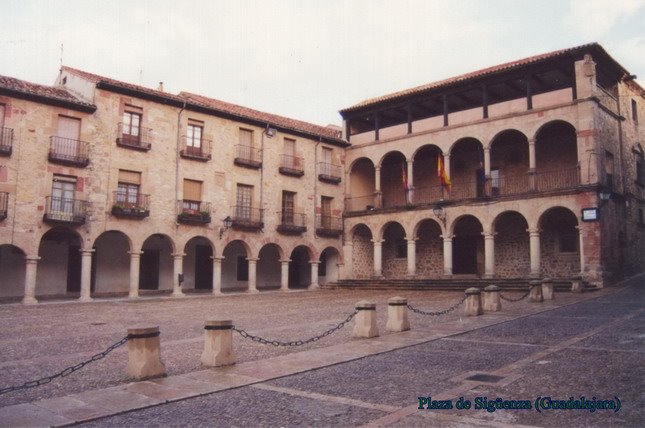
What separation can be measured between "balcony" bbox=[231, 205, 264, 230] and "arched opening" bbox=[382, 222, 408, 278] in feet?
24.5

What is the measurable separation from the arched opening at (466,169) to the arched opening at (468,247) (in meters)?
1.41

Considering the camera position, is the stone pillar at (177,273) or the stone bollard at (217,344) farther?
the stone pillar at (177,273)

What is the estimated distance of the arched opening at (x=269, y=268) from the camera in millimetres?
28016

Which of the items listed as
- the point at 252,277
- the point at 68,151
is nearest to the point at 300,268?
the point at 252,277

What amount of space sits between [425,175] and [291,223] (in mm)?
8092

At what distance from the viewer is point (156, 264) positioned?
78.2ft

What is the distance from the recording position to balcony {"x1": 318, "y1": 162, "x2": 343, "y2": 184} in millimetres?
27938

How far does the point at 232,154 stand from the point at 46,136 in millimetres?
7925

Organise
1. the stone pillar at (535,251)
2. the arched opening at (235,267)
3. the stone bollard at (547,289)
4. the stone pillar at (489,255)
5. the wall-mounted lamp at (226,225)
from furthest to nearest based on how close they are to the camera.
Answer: the arched opening at (235,267) < the wall-mounted lamp at (226,225) < the stone pillar at (489,255) < the stone pillar at (535,251) < the stone bollard at (547,289)

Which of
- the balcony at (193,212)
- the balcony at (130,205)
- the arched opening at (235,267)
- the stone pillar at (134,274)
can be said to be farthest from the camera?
the arched opening at (235,267)

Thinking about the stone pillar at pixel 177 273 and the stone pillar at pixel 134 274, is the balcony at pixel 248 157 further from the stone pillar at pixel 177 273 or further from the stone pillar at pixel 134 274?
the stone pillar at pixel 134 274

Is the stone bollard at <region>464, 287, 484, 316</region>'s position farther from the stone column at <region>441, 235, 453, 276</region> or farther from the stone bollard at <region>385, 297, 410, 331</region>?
the stone column at <region>441, 235, 453, 276</region>

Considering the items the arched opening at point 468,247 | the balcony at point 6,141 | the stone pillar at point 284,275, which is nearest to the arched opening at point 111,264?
the balcony at point 6,141

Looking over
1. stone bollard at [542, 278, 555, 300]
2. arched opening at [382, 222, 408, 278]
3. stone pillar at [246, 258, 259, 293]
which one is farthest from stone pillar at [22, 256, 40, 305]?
arched opening at [382, 222, 408, 278]
